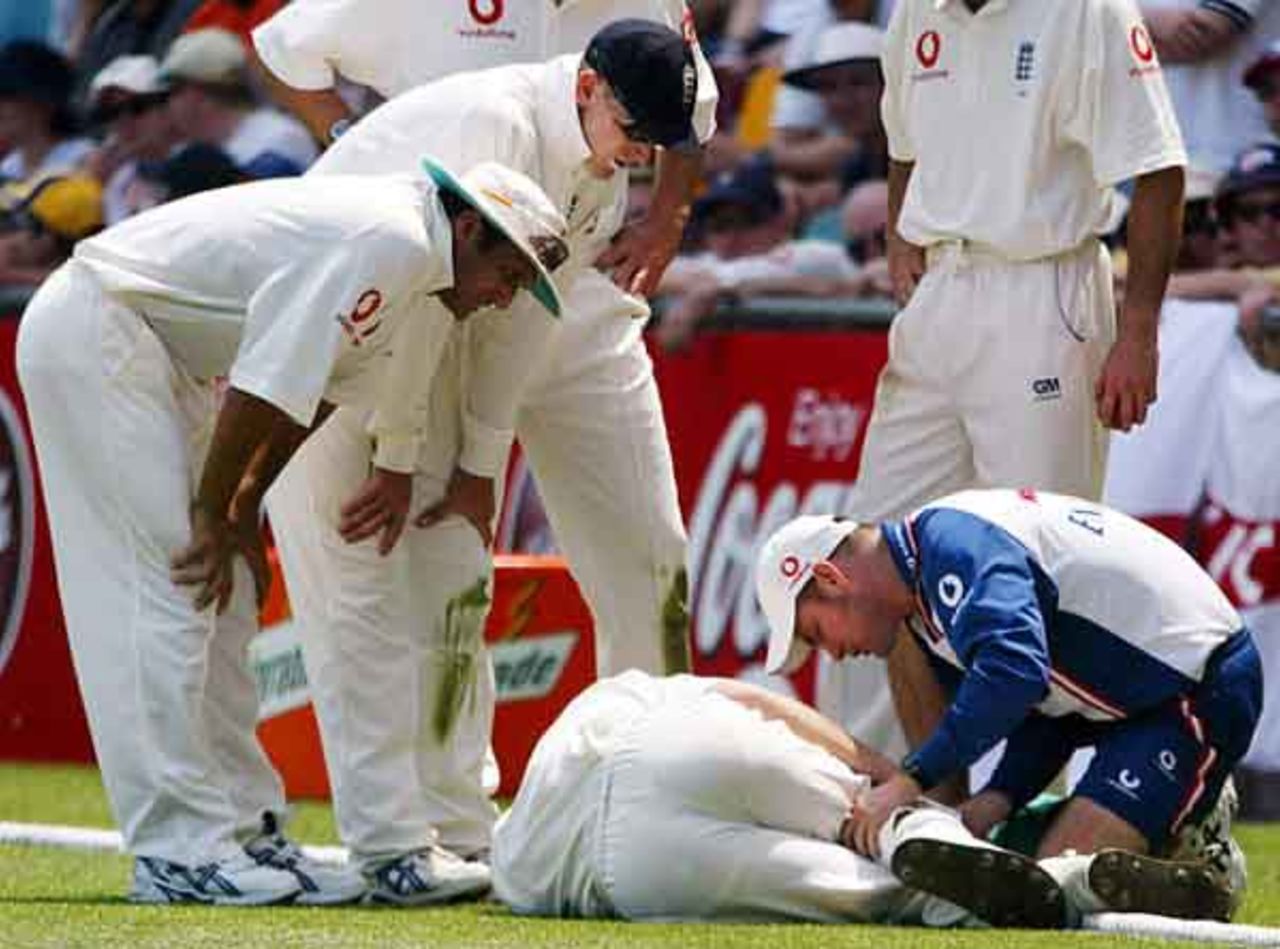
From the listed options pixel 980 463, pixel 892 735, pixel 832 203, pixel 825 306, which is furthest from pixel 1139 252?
pixel 832 203

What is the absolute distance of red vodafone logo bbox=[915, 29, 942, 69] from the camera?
360 inches

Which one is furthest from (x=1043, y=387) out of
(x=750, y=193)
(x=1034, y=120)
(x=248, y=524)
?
(x=750, y=193)

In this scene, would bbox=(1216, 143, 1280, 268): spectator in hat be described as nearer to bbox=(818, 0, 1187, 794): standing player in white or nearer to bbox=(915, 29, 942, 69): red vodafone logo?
bbox=(818, 0, 1187, 794): standing player in white

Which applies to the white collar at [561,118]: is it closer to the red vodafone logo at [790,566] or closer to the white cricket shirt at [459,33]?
the white cricket shirt at [459,33]

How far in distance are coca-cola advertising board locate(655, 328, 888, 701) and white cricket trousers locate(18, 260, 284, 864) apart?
392 centimetres

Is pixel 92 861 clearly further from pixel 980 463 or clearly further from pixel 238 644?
pixel 980 463

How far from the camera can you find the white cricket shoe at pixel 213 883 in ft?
26.1

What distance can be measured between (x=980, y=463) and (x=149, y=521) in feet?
7.24

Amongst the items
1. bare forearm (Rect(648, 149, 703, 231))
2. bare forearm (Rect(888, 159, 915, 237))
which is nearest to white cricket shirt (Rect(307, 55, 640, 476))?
bare forearm (Rect(648, 149, 703, 231))

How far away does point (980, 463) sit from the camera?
9.10 metres

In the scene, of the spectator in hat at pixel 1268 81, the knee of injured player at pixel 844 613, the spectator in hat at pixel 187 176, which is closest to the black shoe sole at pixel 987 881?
the knee of injured player at pixel 844 613

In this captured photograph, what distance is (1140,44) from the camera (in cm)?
899

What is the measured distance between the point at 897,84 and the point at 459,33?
111cm

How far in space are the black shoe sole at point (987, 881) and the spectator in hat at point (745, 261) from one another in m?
4.45
